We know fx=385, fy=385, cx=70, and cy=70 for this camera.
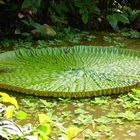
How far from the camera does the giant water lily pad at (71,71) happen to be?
110 inches

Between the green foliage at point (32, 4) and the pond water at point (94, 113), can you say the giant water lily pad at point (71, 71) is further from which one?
the green foliage at point (32, 4)

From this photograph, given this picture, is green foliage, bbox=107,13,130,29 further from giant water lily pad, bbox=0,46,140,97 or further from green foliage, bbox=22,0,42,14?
giant water lily pad, bbox=0,46,140,97

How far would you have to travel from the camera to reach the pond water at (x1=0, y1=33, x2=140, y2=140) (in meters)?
2.23

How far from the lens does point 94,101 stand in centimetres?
270

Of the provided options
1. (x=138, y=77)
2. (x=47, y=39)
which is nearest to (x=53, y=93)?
(x=138, y=77)

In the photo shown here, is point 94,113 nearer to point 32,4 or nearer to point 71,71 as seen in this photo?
point 71,71

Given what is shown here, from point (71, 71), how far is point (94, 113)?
26.5 inches

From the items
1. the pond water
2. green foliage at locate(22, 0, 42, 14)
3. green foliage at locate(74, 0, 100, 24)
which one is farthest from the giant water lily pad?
green foliage at locate(74, 0, 100, 24)

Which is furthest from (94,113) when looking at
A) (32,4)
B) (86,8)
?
(86,8)

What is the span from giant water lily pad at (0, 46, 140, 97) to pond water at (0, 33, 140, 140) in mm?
57

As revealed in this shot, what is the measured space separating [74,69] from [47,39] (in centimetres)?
137

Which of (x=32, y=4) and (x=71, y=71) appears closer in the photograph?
(x=71, y=71)

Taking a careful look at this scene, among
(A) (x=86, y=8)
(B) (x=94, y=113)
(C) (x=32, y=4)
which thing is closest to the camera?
(B) (x=94, y=113)

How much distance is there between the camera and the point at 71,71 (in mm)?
3117
